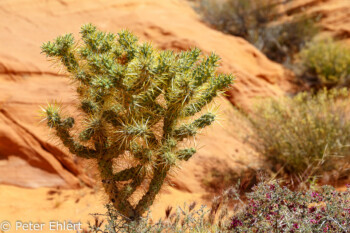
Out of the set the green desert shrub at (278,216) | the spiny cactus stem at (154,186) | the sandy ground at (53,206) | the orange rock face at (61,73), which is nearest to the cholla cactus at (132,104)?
the spiny cactus stem at (154,186)

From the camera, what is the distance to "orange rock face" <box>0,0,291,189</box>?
15.2 feet

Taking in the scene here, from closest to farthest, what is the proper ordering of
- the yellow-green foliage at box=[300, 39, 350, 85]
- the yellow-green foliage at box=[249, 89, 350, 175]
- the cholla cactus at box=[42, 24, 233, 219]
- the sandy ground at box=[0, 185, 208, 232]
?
the cholla cactus at box=[42, 24, 233, 219] < the sandy ground at box=[0, 185, 208, 232] < the yellow-green foliage at box=[249, 89, 350, 175] < the yellow-green foliage at box=[300, 39, 350, 85]

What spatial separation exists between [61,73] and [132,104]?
9.93 feet

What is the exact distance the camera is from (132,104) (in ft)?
8.66

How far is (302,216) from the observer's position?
288cm

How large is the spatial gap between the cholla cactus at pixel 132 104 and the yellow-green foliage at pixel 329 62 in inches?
208

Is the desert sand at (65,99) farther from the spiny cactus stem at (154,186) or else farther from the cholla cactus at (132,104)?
the cholla cactus at (132,104)

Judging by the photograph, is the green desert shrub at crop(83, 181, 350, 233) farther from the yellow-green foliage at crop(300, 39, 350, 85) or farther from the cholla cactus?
the yellow-green foliage at crop(300, 39, 350, 85)

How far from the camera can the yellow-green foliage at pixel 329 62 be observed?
7.41 meters

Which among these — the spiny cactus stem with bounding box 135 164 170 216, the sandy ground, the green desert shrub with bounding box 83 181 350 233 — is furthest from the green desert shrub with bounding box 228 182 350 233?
the sandy ground

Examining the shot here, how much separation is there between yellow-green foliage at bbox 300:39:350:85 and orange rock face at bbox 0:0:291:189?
0.54 metres

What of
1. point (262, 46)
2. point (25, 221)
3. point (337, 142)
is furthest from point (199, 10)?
point (25, 221)

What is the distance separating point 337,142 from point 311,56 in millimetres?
3873

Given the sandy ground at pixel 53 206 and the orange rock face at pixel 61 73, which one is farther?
the orange rock face at pixel 61 73
